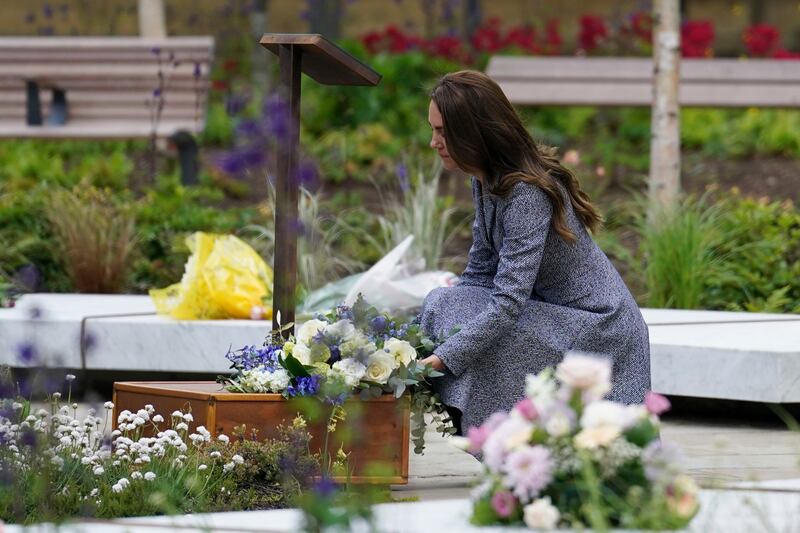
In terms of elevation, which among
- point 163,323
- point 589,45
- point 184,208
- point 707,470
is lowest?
point 707,470

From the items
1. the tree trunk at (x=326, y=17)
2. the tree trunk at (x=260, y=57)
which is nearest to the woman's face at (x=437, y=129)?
the tree trunk at (x=260, y=57)

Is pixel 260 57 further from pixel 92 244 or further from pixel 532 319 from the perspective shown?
pixel 532 319

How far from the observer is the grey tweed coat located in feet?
12.1

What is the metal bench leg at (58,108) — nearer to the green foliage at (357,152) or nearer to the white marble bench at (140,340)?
the green foliage at (357,152)

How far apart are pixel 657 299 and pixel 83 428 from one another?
3.24 m

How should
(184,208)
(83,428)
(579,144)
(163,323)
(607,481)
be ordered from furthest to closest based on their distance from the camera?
(579,144) → (184,208) → (163,323) → (83,428) → (607,481)

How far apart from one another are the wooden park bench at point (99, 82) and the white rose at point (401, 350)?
4807 mm

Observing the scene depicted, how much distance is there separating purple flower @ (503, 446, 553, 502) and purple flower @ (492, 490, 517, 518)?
0.11ft

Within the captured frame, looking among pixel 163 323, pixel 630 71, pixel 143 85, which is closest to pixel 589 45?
pixel 630 71

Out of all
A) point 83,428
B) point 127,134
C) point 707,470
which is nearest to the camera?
point 83,428

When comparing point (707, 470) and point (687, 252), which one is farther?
point (687, 252)

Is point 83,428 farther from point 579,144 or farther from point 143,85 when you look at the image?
point 579,144

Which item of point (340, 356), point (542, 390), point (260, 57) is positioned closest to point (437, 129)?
point (340, 356)

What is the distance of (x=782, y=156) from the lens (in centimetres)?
911
